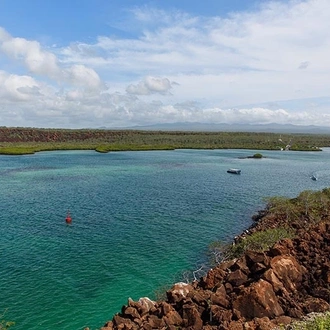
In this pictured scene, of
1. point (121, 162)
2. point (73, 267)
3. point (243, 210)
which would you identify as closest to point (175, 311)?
point (73, 267)

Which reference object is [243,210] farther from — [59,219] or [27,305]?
[27,305]

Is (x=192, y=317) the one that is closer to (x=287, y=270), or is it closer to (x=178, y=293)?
(x=178, y=293)

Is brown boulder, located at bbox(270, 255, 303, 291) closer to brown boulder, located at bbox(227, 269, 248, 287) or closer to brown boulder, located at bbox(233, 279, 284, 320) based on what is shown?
brown boulder, located at bbox(233, 279, 284, 320)

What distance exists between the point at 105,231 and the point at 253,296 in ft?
102

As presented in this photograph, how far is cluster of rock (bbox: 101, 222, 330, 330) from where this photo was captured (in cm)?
2045

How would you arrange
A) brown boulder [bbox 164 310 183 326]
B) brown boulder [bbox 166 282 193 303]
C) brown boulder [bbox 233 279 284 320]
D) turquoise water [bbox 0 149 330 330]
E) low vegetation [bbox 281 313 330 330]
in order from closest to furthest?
low vegetation [bbox 281 313 330 330] < brown boulder [bbox 233 279 284 320] < brown boulder [bbox 164 310 183 326] < brown boulder [bbox 166 282 193 303] < turquoise water [bbox 0 149 330 330]

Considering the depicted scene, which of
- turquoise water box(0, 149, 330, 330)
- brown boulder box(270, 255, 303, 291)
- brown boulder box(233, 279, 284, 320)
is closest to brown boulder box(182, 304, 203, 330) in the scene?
brown boulder box(233, 279, 284, 320)

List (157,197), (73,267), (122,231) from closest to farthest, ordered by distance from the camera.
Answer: (73,267) < (122,231) < (157,197)

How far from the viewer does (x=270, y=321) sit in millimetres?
18797

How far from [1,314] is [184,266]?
18.1 m

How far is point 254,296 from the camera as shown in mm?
21047

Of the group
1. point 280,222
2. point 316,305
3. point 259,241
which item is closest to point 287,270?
point 316,305

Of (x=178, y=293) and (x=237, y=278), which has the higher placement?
(x=237, y=278)

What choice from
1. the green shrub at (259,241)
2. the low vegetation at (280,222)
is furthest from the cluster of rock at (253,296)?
the low vegetation at (280,222)
